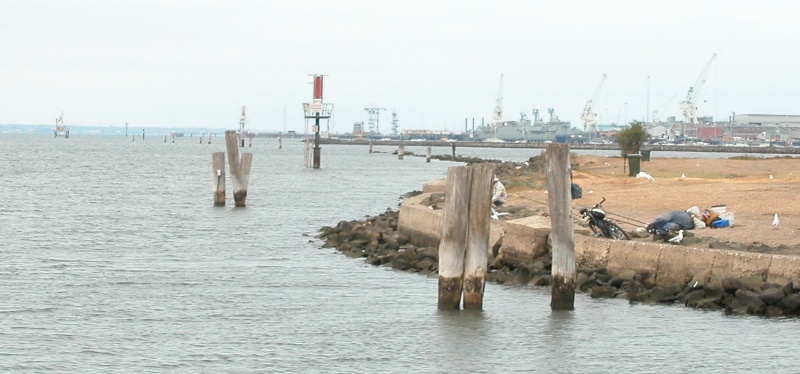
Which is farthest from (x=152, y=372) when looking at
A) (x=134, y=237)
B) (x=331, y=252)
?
(x=134, y=237)

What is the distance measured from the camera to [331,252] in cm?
Answer: 2848

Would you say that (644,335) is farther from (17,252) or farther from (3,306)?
(17,252)

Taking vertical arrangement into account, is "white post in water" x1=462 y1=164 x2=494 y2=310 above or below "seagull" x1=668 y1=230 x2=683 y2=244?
above

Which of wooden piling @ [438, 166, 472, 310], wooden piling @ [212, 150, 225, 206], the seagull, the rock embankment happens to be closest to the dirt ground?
the seagull

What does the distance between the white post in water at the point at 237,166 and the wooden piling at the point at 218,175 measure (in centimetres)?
35

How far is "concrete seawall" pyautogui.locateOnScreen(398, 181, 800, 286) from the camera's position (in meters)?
18.4

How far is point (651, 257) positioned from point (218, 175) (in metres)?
22.6

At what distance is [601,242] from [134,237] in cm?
1501

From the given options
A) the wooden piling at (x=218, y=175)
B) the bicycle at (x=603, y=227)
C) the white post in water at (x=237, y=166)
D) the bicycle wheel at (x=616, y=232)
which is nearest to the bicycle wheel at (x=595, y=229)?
the bicycle at (x=603, y=227)

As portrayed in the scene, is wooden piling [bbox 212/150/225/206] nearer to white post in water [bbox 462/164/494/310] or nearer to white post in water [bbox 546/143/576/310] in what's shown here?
white post in water [bbox 462/164/494/310]

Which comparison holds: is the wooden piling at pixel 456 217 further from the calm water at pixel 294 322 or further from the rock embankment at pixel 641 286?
the rock embankment at pixel 641 286

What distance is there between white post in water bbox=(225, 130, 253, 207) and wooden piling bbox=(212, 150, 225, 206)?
35cm

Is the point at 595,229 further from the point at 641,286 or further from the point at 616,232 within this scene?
the point at 641,286

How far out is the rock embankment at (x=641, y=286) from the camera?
18.0m
